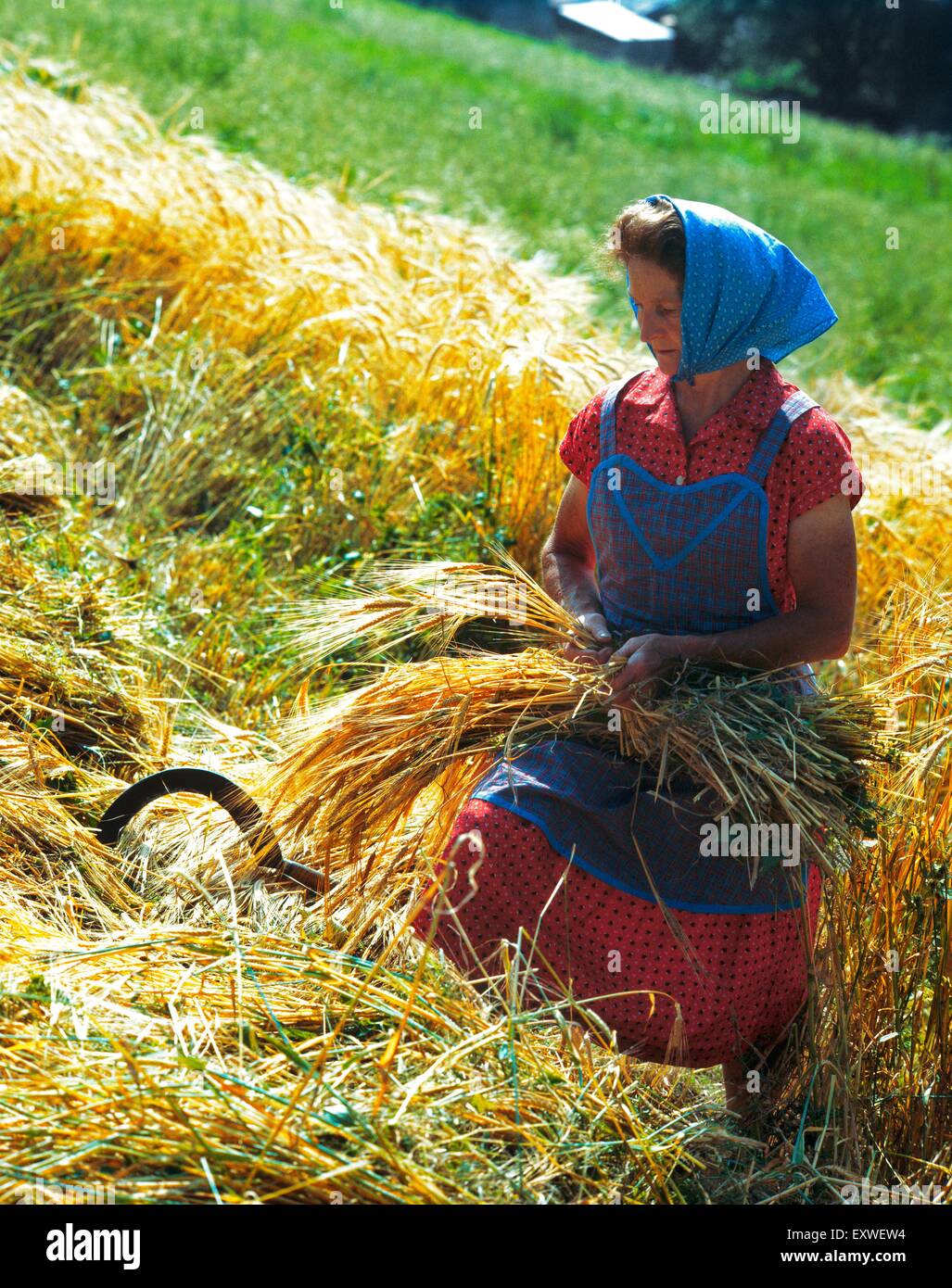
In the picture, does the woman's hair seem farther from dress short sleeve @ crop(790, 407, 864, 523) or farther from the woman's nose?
dress short sleeve @ crop(790, 407, 864, 523)

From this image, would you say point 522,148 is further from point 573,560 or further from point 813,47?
point 813,47

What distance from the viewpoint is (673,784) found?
2033 millimetres

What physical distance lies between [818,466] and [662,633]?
0.35 metres

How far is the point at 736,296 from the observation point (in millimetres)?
2006

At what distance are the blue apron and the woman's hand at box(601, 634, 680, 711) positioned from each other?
0.10 m

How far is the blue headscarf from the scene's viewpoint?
6.55ft

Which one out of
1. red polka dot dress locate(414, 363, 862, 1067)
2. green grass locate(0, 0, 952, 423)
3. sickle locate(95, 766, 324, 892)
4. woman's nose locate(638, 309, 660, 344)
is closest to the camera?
red polka dot dress locate(414, 363, 862, 1067)

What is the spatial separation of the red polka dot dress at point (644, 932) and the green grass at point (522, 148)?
2775mm

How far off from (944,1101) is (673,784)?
0.67m

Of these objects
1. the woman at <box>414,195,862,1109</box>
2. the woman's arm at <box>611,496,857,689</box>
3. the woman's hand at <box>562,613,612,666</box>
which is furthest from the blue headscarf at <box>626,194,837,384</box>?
the woman's hand at <box>562,613,612,666</box>

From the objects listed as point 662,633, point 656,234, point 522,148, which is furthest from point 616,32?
point 662,633

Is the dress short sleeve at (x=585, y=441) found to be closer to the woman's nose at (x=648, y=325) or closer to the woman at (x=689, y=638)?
the woman at (x=689, y=638)
